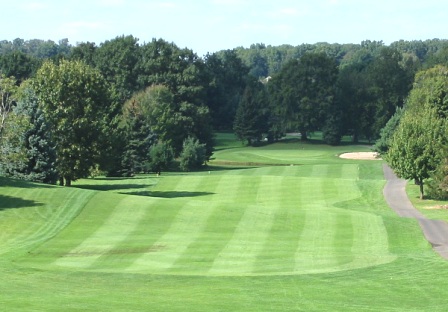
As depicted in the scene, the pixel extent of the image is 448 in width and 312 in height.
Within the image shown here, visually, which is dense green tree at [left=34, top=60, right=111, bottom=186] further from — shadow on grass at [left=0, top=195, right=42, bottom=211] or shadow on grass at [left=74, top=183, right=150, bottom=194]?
shadow on grass at [left=0, top=195, right=42, bottom=211]

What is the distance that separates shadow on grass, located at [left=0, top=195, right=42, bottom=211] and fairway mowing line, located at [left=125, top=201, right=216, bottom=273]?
323 inches

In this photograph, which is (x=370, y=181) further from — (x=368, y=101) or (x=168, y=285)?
Answer: (x=368, y=101)

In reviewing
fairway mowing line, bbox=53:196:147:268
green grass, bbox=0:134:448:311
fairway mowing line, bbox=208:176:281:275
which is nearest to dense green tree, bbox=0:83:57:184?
green grass, bbox=0:134:448:311

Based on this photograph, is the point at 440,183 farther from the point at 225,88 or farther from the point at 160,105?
the point at 225,88

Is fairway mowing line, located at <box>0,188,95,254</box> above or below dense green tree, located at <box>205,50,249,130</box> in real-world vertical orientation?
below

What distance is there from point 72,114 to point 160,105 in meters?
41.0

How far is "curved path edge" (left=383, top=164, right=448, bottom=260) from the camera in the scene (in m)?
40.2

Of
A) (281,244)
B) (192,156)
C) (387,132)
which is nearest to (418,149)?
(281,244)

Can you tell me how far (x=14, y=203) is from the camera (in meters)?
45.3

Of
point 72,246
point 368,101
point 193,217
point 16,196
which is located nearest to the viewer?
point 72,246

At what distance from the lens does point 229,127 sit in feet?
514

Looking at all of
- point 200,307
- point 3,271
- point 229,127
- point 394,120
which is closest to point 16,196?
point 3,271

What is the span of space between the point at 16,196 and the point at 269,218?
571 inches

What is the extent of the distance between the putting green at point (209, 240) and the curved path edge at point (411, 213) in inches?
95.8
